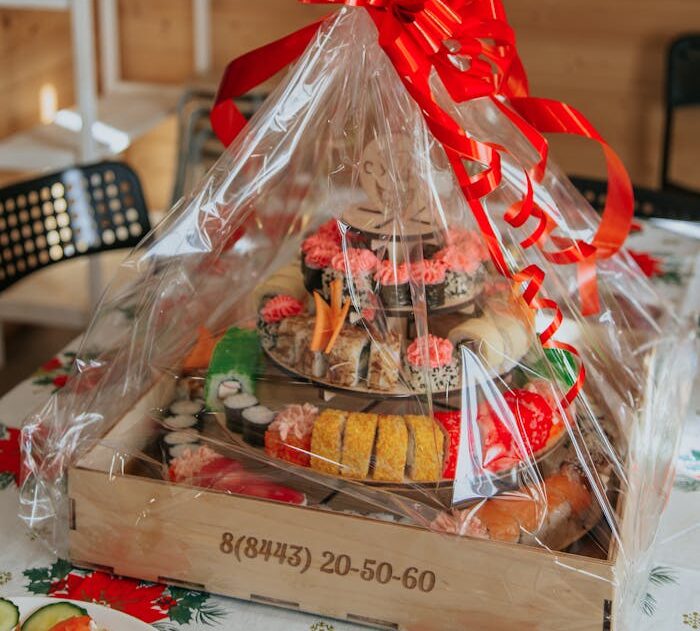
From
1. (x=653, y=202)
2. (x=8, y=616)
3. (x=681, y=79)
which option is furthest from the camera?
(x=681, y=79)

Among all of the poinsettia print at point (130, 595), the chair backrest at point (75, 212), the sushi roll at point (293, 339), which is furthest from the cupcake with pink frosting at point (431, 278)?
the chair backrest at point (75, 212)

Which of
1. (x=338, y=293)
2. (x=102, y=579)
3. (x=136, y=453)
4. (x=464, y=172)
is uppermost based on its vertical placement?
(x=464, y=172)

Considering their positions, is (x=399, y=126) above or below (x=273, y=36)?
above

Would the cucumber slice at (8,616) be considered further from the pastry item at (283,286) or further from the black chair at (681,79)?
the black chair at (681,79)

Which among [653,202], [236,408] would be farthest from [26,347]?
[236,408]

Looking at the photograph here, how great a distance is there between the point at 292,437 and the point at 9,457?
43cm

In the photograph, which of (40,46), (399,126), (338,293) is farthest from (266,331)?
(40,46)

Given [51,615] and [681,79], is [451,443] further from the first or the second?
[681,79]

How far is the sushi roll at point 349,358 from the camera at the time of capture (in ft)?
3.57

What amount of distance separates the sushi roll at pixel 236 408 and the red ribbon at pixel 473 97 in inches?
11.8

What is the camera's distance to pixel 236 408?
1105mm

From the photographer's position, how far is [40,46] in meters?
3.53

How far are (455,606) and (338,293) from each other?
342 millimetres

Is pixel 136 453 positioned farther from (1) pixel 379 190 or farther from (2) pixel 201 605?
(1) pixel 379 190
